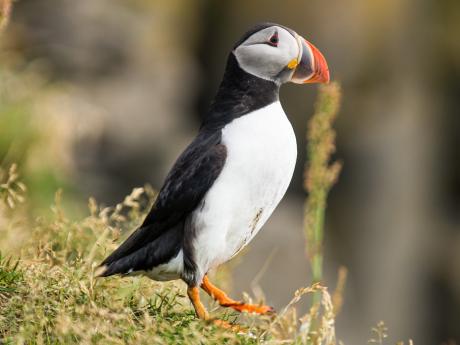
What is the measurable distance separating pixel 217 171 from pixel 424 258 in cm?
1133

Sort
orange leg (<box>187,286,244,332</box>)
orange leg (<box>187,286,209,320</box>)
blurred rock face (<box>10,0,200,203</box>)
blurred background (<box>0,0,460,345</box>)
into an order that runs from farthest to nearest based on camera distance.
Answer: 1. blurred background (<box>0,0,460,345</box>)
2. blurred rock face (<box>10,0,200,203</box>)
3. orange leg (<box>187,286,209,320</box>)
4. orange leg (<box>187,286,244,332</box>)

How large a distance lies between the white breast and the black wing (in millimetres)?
45

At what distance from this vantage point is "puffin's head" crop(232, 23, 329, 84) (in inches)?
159

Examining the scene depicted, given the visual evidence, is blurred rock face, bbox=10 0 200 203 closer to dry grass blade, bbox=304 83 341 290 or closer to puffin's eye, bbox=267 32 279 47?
puffin's eye, bbox=267 32 279 47

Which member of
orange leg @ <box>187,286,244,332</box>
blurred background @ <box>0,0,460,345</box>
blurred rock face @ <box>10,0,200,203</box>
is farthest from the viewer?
blurred background @ <box>0,0,460,345</box>

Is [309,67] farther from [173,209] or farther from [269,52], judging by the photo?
[173,209]

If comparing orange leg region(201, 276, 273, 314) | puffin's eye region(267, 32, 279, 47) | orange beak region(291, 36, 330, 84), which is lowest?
orange leg region(201, 276, 273, 314)

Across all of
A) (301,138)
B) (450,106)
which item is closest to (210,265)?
→ (301,138)

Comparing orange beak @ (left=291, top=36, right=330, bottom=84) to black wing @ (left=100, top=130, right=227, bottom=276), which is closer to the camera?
black wing @ (left=100, top=130, right=227, bottom=276)

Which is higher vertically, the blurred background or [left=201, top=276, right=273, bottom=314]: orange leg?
[left=201, top=276, right=273, bottom=314]: orange leg

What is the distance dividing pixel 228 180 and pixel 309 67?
2.35 ft

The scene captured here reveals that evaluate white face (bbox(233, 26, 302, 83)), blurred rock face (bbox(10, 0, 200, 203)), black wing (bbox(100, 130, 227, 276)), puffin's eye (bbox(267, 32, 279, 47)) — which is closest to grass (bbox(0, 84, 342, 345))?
black wing (bbox(100, 130, 227, 276))

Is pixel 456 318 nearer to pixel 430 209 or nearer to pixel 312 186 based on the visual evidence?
pixel 430 209

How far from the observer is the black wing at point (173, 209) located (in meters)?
3.82
